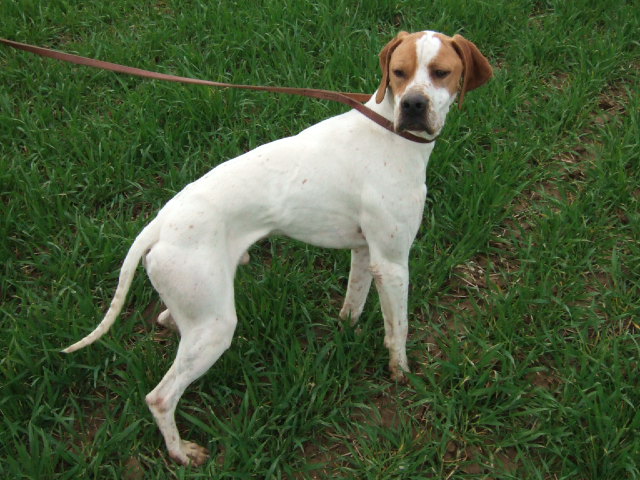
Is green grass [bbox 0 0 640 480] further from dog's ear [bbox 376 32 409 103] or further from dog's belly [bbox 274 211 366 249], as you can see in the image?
dog's ear [bbox 376 32 409 103]

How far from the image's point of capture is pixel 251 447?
9.18 ft

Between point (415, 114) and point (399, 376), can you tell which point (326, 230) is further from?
point (399, 376)

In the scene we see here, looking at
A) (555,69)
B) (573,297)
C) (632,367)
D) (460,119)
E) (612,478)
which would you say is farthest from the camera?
(555,69)

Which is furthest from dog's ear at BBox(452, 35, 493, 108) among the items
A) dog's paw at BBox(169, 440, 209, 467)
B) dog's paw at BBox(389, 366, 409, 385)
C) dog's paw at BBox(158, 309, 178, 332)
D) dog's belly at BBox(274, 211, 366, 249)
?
dog's paw at BBox(169, 440, 209, 467)

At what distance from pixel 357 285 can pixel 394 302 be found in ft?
1.23

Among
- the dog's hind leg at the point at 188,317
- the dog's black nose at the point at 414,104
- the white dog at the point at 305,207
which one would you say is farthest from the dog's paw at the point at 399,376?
the dog's black nose at the point at 414,104

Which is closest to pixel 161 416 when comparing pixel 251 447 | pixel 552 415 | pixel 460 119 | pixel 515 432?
pixel 251 447

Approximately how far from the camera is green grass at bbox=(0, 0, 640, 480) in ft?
9.28

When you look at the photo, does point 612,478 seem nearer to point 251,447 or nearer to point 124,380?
point 251,447

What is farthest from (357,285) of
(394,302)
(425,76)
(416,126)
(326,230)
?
(425,76)

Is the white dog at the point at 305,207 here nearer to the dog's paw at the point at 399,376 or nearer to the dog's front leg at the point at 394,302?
the dog's front leg at the point at 394,302

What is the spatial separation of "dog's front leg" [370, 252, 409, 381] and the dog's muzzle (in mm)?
602

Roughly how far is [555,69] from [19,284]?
4246 millimetres

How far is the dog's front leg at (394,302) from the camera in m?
2.80
